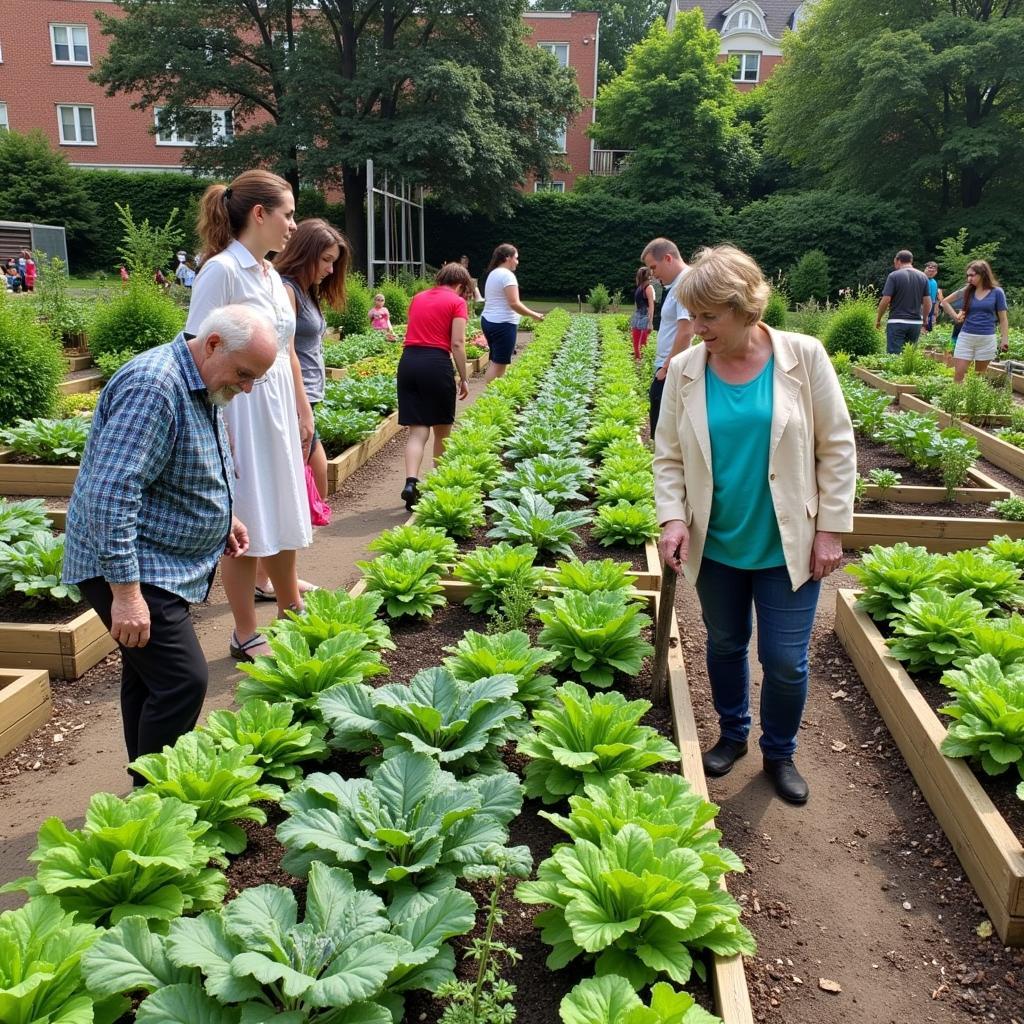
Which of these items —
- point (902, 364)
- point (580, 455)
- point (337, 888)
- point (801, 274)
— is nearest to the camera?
point (337, 888)

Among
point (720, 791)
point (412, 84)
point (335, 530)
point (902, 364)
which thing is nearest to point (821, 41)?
point (412, 84)

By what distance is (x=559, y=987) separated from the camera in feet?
7.61

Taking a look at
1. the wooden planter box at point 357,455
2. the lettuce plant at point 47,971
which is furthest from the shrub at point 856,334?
the lettuce plant at point 47,971

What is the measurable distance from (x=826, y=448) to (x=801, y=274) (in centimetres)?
2954

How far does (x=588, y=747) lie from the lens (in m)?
3.04

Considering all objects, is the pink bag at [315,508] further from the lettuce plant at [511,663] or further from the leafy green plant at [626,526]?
the leafy green plant at [626,526]

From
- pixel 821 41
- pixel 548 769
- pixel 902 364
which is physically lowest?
pixel 548 769

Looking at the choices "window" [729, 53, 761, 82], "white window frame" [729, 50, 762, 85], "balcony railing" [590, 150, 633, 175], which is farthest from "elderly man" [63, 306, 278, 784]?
"window" [729, 53, 761, 82]

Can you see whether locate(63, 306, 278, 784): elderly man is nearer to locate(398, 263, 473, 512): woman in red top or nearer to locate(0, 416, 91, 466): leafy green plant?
locate(398, 263, 473, 512): woman in red top

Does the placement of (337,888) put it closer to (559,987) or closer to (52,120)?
(559,987)

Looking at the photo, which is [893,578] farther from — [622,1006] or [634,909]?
[622,1006]

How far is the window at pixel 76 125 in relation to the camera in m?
37.2

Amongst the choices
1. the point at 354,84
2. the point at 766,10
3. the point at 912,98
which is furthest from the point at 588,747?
the point at 766,10

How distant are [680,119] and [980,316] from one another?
29956 mm
